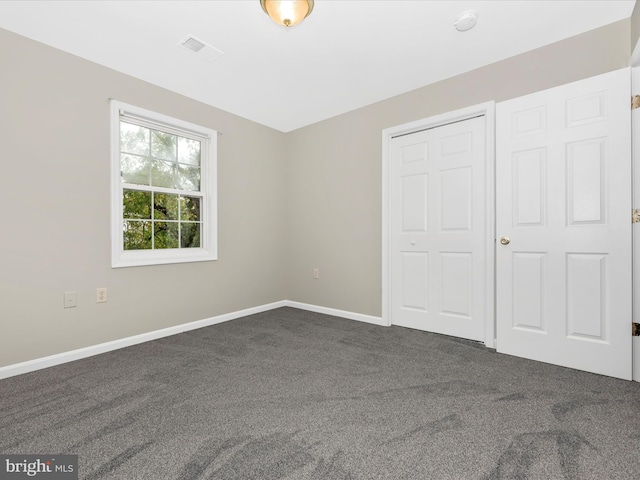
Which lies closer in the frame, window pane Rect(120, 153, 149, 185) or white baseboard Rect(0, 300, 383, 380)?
white baseboard Rect(0, 300, 383, 380)

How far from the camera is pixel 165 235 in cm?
324

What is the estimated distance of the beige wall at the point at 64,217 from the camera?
7.32ft

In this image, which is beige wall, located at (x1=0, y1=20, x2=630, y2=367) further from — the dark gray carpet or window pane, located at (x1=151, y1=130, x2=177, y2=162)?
the dark gray carpet

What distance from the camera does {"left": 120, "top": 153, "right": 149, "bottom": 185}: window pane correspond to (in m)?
2.90

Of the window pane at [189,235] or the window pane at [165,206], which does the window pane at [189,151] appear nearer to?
the window pane at [165,206]

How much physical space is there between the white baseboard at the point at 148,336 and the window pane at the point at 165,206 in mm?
1182

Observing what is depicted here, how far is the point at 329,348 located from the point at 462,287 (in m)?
1.42

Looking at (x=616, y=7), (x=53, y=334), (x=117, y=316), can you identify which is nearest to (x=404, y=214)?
(x=616, y=7)

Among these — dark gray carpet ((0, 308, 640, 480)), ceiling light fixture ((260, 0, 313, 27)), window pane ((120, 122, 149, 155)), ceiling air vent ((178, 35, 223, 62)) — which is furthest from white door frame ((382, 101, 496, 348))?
window pane ((120, 122, 149, 155))

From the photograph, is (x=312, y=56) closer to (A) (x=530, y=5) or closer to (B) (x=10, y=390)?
(A) (x=530, y=5)

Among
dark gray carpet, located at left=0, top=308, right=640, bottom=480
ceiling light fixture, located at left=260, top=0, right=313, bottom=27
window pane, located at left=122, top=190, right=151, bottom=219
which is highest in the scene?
ceiling light fixture, located at left=260, top=0, right=313, bottom=27

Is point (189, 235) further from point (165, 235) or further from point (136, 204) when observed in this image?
point (136, 204)

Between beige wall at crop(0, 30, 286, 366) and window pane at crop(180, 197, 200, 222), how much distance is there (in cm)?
56

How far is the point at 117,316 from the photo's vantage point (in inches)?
108
